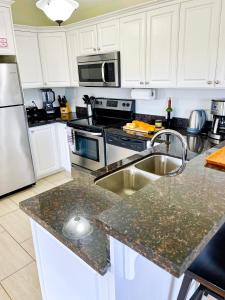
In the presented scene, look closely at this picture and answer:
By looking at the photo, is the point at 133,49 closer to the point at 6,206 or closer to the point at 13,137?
the point at 13,137

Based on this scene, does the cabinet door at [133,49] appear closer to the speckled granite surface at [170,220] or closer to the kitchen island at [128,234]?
the kitchen island at [128,234]

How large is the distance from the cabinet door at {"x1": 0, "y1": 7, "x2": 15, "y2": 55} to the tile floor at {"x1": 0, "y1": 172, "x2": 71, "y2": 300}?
1994mm

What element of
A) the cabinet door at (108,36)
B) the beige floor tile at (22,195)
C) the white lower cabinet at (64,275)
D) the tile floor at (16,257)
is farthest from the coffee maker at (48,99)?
the white lower cabinet at (64,275)

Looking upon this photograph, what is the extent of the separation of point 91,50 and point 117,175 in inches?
90.5

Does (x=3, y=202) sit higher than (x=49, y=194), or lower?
lower

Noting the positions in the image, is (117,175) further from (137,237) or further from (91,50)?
(91,50)

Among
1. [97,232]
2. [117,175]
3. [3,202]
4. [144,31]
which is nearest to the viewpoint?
[97,232]

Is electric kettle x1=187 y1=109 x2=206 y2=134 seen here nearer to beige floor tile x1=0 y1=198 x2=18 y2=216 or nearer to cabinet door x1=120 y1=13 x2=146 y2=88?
cabinet door x1=120 y1=13 x2=146 y2=88

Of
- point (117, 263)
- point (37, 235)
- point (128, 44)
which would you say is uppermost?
point (128, 44)

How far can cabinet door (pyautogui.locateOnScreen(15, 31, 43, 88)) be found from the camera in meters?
3.30

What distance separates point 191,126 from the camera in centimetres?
257

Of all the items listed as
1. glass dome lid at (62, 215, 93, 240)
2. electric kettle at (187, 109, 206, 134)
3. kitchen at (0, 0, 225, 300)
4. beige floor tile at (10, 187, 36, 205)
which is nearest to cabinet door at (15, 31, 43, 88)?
kitchen at (0, 0, 225, 300)

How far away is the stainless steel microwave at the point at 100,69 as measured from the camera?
290cm

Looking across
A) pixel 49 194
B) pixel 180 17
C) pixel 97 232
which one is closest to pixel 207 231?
pixel 97 232
